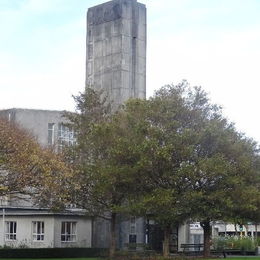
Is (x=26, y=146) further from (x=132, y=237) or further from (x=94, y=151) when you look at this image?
(x=132, y=237)

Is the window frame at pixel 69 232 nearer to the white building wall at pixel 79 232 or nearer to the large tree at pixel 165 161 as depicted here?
the white building wall at pixel 79 232

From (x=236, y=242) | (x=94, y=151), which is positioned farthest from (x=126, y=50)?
(x=236, y=242)

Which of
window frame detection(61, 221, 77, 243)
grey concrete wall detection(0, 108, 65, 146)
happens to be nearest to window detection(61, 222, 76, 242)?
window frame detection(61, 221, 77, 243)

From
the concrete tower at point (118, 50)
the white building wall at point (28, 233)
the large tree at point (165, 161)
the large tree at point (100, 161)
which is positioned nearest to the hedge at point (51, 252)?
the white building wall at point (28, 233)

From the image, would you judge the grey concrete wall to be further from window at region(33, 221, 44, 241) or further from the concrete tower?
window at region(33, 221, 44, 241)

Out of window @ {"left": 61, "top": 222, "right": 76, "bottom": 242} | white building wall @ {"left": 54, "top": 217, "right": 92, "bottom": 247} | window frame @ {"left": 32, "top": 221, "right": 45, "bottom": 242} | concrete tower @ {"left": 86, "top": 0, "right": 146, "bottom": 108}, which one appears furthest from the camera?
concrete tower @ {"left": 86, "top": 0, "right": 146, "bottom": 108}

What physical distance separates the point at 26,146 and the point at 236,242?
38.1 m

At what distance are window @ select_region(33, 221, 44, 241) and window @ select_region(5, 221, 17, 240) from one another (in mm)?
1873

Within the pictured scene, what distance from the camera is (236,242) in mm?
66625

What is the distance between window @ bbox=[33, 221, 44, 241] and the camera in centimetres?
5438

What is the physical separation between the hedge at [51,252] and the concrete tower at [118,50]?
14159 mm

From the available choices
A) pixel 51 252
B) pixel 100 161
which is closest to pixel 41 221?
pixel 51 252

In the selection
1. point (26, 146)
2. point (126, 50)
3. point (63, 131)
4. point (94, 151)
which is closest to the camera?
point (26, 146)

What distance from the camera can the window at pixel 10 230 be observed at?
54.8 metres
